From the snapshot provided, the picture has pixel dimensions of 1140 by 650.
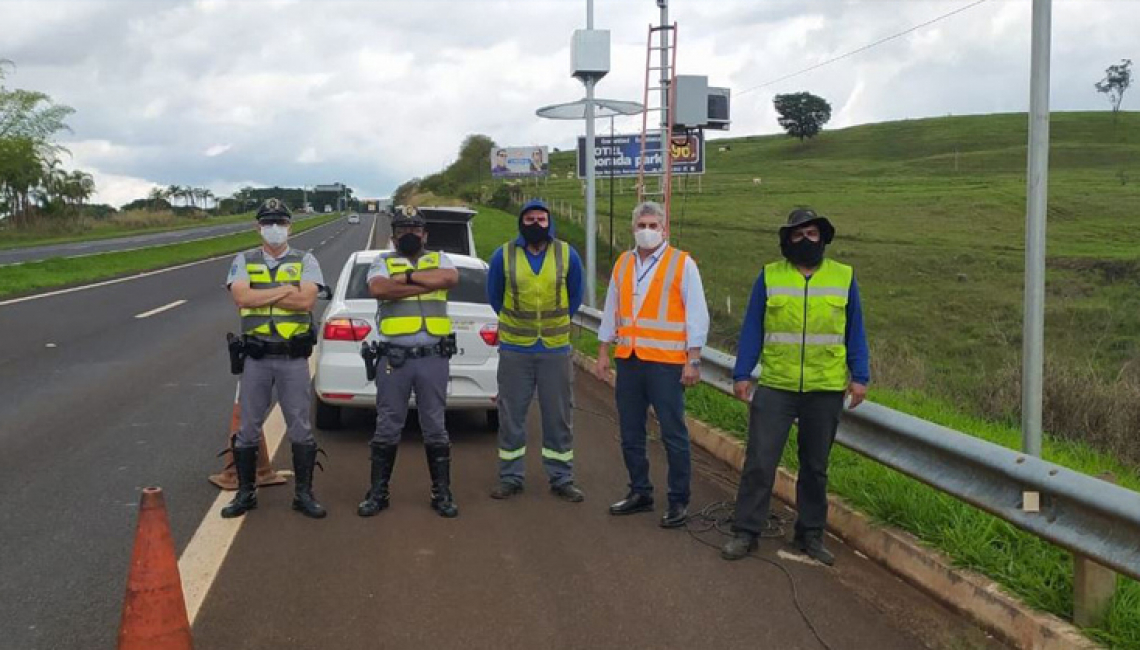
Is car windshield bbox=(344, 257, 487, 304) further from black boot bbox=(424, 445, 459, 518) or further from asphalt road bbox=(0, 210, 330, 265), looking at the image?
asphalt road bbox=(0, 210, 330, 265)

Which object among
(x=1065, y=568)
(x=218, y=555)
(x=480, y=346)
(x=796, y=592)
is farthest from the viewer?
(x=480, y=346)

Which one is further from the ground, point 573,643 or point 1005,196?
point 1005,196

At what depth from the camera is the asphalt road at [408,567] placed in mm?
4340

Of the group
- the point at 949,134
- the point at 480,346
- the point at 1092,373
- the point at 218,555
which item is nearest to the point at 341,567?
the point at 218,555

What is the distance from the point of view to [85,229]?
69.5 metres

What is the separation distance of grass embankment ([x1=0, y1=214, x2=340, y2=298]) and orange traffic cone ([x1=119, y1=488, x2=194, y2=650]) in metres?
18.3

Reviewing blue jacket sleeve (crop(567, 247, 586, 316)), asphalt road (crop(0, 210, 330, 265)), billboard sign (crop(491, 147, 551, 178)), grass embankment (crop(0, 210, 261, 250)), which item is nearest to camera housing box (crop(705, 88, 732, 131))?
blue jacket sleeve (crop(567, 247, 586, 316))

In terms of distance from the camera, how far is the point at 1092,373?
35.4ft

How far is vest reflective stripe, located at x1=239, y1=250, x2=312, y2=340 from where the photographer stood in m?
6.07

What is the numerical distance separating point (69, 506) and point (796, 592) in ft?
13.8

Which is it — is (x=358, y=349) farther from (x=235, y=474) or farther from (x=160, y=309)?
(x=160, y=309)

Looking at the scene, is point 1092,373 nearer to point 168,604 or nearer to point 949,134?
point 168,604

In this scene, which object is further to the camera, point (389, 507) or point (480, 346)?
point (480, 346)

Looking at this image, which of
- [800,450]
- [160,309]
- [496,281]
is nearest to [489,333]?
[496,281]
